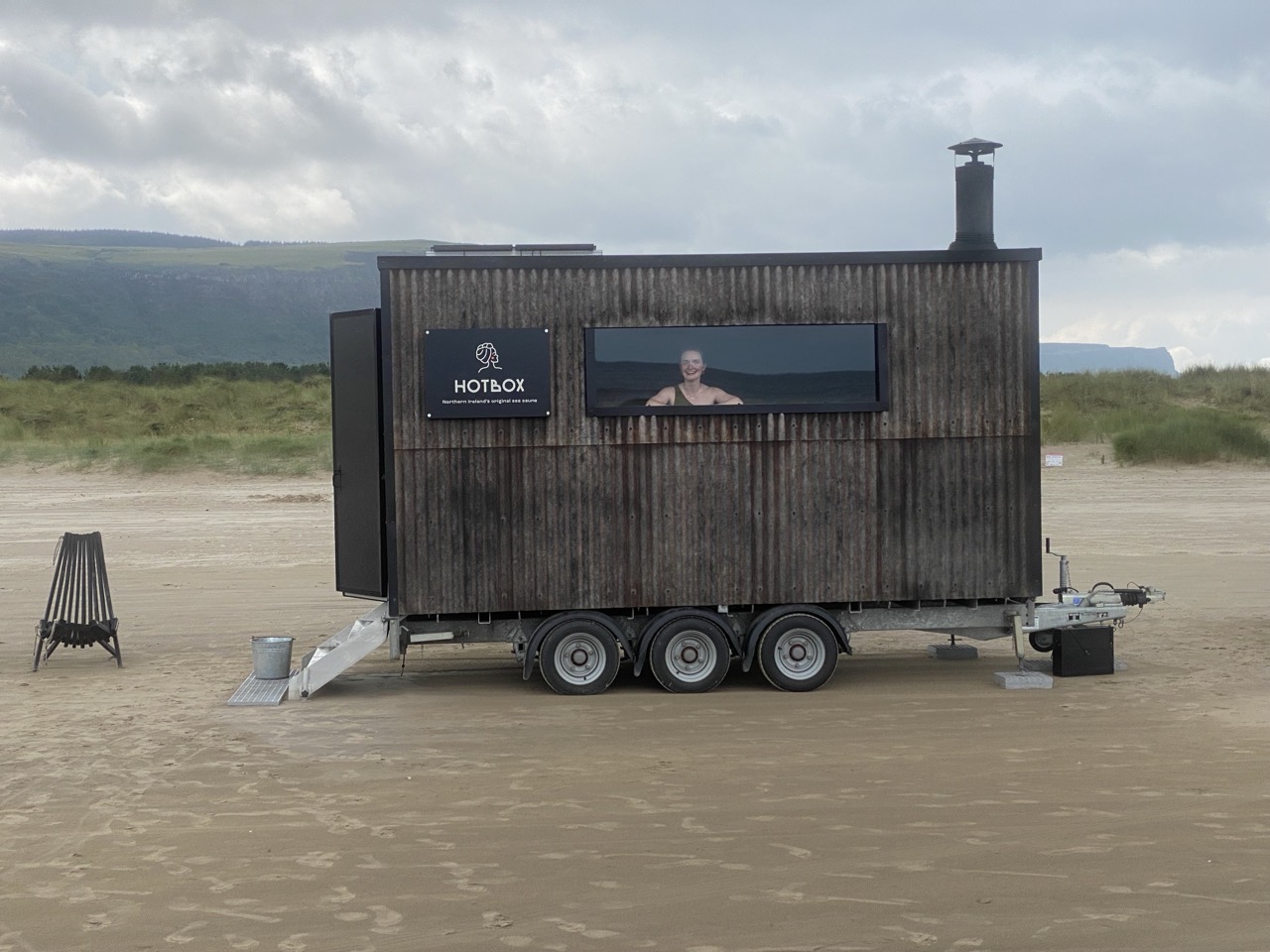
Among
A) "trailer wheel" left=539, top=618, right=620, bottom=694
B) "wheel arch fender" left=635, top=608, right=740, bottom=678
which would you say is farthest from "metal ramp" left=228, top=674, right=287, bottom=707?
"wheel arch fender" left=635, top=608, right=740, bottom=678

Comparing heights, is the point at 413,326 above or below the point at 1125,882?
above

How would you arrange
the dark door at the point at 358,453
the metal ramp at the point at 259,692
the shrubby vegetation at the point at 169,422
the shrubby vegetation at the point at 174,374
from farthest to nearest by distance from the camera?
1. the shrubby vegetation at the point at 174,374
2. the shrubby vegetation at the point at 169,422
3. the dark door at the point at 358,453
4. the metal ramp at the point at 259,692

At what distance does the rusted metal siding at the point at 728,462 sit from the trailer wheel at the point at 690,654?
0.25 metres

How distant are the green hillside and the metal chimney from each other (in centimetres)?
11884

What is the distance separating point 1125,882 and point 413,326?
7.24 meters

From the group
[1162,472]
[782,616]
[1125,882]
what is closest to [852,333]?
[782,616]

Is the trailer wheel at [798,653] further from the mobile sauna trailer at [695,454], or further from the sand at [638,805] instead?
the sand at [638,805]

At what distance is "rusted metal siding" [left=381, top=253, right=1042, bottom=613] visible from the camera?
1198 cm

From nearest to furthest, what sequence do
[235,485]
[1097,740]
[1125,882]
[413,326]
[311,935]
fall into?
[311,935] < [1125,882] < [1097,740] < [413,326] < [235,485]

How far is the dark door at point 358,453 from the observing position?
1228 cm

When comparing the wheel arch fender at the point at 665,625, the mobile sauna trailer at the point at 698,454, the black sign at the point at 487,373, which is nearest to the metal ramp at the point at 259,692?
the mobile sauna trailer at the point at 698,454

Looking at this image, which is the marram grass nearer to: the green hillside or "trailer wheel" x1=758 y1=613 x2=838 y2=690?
"trailer wheel" x1=758 y1=613 x2=838 y2=690

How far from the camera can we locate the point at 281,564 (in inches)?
877

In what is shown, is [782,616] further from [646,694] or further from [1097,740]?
[1097,740]
